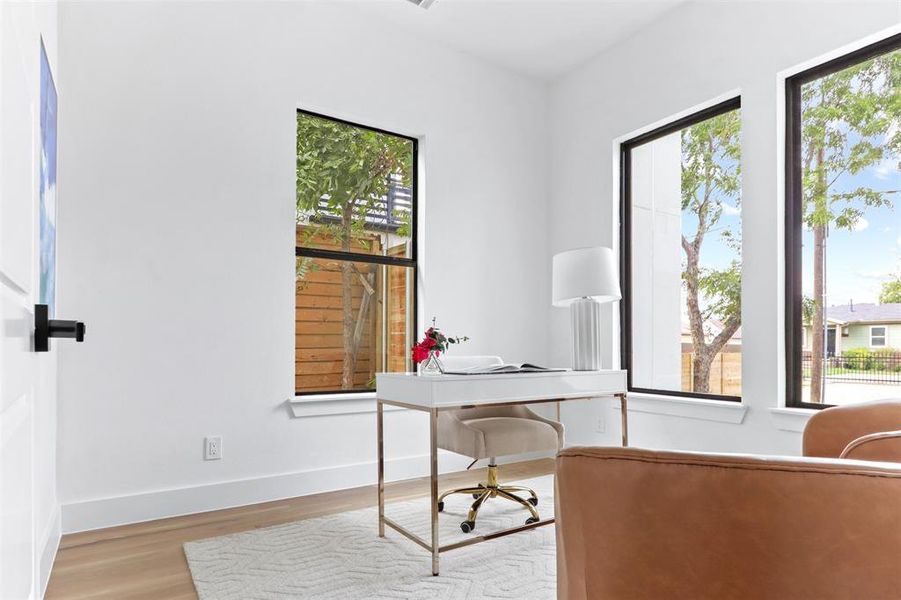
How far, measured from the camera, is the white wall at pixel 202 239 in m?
2.75

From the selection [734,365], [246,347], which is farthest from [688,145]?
[246,347]

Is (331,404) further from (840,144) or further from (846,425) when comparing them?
(840,144)

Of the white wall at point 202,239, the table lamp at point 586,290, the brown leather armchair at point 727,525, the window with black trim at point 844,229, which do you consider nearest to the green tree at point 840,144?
the window with black trim at point 844,229

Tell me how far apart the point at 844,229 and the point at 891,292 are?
375 mm

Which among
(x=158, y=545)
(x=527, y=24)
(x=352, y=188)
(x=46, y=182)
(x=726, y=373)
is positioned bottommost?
(x=158, y=545)

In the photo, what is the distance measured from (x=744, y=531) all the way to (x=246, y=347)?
2771 mm

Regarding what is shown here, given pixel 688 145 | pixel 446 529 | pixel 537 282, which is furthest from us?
pixel 537 282

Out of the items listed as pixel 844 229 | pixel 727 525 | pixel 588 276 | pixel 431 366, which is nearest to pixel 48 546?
pixel 431 366

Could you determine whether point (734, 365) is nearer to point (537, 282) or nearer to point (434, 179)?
point (537, 282)

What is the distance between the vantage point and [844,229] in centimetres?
287

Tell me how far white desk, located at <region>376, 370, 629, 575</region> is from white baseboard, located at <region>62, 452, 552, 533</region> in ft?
2.73

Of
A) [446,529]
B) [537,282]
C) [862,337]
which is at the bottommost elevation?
[446,529]

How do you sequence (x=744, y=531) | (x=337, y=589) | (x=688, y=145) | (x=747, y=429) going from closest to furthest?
(x=744, y=531) < (x=337, y=589) < (x=747, y=429) < (x=688, y=145)

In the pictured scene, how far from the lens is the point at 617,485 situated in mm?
937
